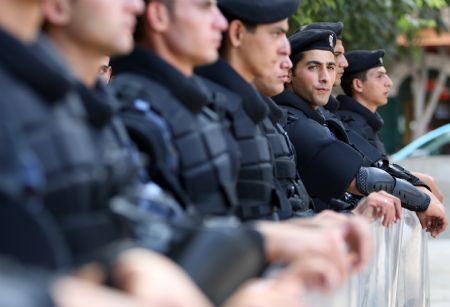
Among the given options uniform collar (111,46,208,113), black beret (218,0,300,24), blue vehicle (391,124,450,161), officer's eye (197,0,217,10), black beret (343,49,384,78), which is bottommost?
blue vehicle (391,124,450,161)

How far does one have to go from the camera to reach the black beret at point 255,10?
4.56 m

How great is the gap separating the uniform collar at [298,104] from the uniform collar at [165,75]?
2.94 meters

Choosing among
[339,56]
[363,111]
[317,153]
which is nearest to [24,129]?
[317,153]

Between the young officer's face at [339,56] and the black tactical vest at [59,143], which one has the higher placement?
the black tactical vest at [59,143]

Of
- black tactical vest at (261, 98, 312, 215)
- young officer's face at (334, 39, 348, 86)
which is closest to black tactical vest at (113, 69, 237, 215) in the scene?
black tactical vest at (261, 98, 312, 215)

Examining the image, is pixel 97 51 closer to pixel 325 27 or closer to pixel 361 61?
pixel 325 27

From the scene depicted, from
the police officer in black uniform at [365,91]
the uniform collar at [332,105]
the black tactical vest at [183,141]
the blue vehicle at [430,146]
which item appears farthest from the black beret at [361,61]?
the blue vehicle at [430,146]

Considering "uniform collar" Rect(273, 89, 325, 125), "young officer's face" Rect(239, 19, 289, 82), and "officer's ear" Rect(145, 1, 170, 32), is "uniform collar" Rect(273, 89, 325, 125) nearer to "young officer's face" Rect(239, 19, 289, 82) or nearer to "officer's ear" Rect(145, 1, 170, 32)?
"young officer's face" Rect(239, 19, 289, 82)

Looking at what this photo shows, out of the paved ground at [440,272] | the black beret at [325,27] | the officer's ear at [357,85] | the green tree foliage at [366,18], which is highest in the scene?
the black beret at [325,27]

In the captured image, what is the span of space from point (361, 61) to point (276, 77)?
4067 millimetres

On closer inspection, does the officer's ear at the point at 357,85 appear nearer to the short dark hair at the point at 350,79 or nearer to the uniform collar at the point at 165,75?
the short dark hair at the point at 350,79

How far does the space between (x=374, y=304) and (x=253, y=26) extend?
4.94 feet

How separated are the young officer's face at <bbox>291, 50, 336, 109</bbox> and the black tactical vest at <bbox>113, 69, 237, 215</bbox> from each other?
123 inches

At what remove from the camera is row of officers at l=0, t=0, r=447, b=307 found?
87.0 inches
